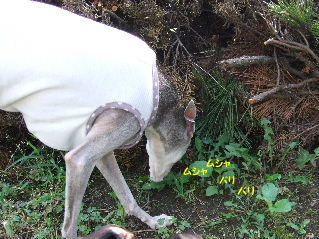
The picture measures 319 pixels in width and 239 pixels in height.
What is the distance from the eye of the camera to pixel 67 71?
2.58m

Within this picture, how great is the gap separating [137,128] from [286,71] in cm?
132

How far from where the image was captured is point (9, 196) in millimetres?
3867

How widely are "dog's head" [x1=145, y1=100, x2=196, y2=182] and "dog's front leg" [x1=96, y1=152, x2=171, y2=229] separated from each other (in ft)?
0.72

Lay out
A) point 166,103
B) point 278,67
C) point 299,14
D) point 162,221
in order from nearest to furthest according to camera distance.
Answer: point 166,103 → point 299,14 → point 162,221 → point 278,67

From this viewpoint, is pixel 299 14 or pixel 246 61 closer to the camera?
pixel 299 14

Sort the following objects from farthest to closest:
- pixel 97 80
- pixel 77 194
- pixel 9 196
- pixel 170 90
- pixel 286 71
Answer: pixel 9 196 < pixel 286 71 < pixel 170 90 < pixel 77 194 < pixel 97 80

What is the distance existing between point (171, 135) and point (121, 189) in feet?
1.63

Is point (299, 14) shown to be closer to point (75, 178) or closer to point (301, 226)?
point (301, 226)

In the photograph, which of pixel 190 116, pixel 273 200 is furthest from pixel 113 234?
pixel 273 200

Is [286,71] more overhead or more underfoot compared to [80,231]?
more overhead

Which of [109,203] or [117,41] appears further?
[109,203]

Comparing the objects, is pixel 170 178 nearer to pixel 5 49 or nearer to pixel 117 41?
pixel 117 41

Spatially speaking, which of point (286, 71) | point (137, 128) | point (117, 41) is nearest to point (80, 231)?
point (137, 128)

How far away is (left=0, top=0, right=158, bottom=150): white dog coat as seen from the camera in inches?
102
